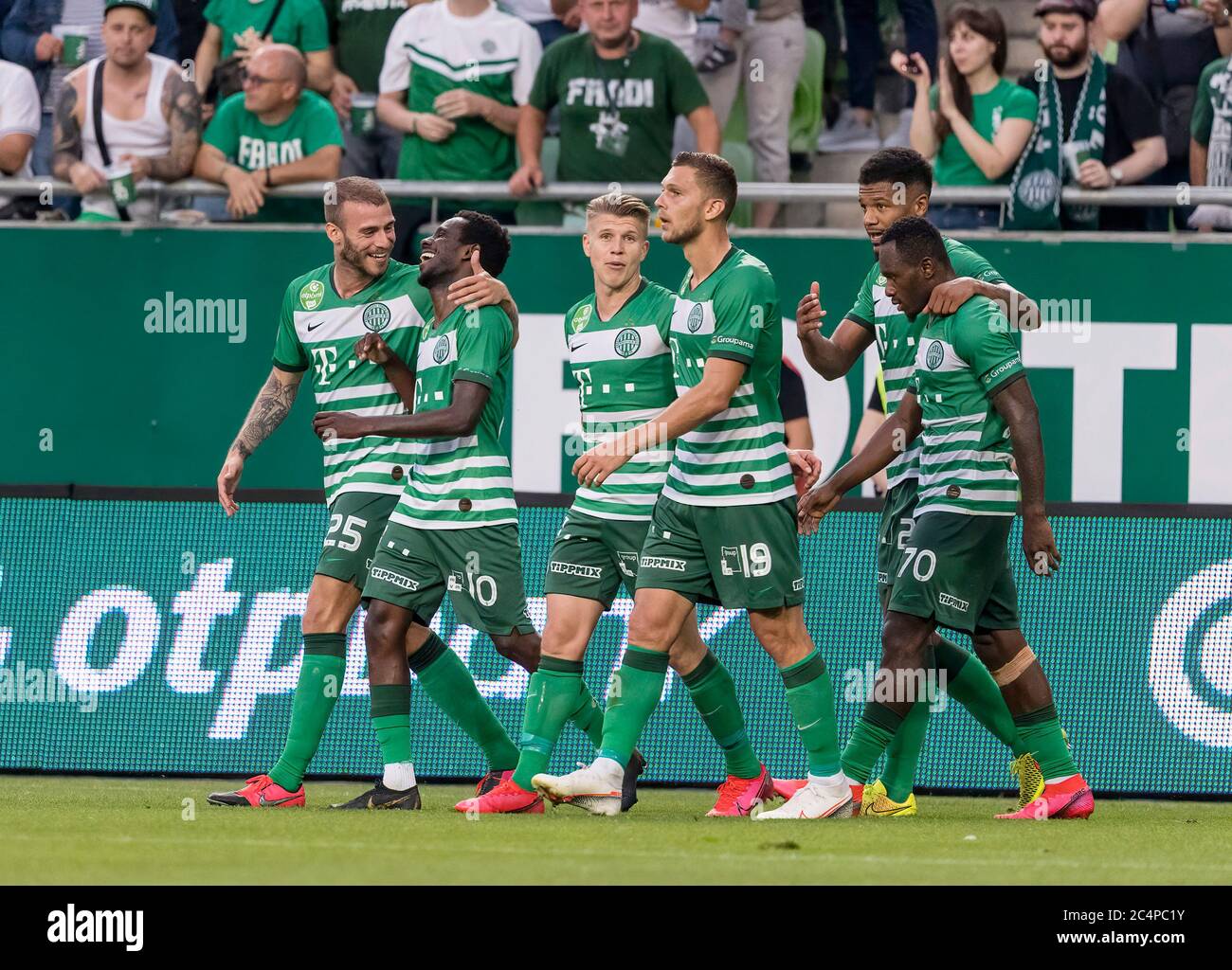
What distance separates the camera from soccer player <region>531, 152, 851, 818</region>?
8.15 m

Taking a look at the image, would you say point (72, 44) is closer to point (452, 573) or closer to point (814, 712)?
point (452, 573)

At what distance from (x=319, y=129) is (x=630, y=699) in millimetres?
5721

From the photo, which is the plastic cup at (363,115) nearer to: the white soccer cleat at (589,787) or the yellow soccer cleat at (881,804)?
the yellow soccer cleat at (881,804)

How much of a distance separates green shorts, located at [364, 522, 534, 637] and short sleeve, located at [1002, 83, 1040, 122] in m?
5.09

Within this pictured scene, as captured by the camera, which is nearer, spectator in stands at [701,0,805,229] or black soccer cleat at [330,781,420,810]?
black soccer cleat at [330,781,420,810]

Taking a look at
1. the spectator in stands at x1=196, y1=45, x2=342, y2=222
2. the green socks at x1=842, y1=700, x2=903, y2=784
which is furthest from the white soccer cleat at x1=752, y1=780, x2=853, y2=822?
the spectator in stands at x1=196, y1=45, x2=342, y2=222

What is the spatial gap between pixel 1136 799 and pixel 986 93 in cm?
431

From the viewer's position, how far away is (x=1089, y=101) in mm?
12039

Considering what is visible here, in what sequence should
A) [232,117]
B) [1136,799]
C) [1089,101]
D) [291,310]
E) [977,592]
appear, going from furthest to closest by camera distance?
[232,117] → [1089,101] → [1136,799] → [291,310] → [977,592]

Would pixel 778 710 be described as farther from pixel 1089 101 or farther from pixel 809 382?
pixel 1089 101

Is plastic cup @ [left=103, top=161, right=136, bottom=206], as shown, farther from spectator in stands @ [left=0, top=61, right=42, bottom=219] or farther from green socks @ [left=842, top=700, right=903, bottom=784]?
green socks @ [left=842, top=700, right=903, bottom=784]

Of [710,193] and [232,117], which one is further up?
[232,117]

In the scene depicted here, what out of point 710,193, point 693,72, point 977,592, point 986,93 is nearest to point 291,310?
point 710,193

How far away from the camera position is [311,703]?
881 centimetres
